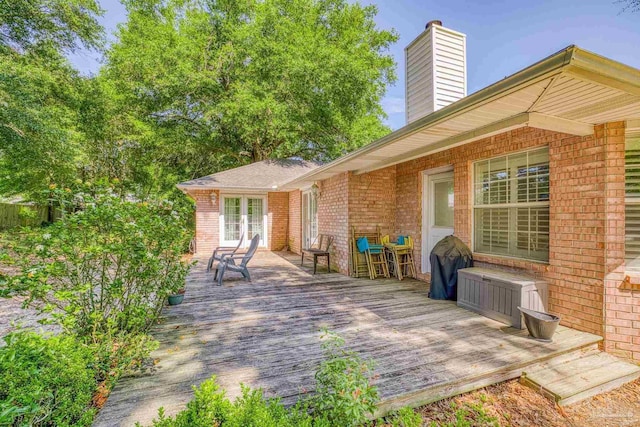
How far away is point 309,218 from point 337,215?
254 centimetres

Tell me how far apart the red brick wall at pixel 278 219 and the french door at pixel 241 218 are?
0.21m

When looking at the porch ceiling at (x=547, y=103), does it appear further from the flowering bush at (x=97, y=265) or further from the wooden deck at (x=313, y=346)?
the flowering bush at (x=97, y=265)

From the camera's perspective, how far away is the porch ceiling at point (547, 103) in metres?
2.01

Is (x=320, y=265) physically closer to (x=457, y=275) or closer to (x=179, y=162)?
(x=457, y=275)

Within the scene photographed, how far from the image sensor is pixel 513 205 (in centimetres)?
431

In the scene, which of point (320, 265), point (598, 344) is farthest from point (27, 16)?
point (598, 344)

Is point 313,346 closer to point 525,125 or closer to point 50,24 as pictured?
point 525,125

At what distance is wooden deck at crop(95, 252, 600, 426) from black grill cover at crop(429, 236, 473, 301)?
0.25m

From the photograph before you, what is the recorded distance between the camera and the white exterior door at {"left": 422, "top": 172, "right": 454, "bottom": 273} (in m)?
5.72

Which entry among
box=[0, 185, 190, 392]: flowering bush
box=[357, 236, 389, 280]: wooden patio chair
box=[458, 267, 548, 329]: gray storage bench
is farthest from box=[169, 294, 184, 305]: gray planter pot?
box=[458, 267, 548, 329]: gray storage bench

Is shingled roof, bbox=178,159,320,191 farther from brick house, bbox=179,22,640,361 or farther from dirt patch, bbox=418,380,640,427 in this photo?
dirt patch, bbox=418,380,640,427

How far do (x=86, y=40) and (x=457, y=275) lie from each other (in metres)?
12.5

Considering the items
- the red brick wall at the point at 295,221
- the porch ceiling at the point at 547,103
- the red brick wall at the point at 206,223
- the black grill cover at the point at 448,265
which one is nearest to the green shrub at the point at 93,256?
the porch ceiling at the point at 547,103

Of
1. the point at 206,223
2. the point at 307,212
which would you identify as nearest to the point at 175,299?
the point at 307,212
